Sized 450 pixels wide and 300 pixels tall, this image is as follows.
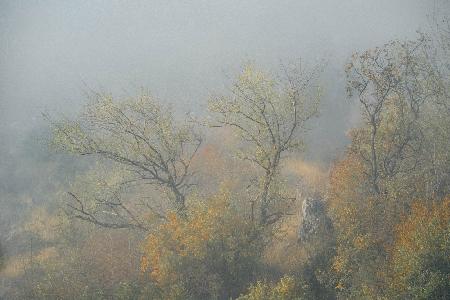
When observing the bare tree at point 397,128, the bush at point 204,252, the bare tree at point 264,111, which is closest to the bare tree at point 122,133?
the bush at point 204,252

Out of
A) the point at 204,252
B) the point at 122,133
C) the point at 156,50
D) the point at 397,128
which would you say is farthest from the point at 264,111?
the point at 156,50

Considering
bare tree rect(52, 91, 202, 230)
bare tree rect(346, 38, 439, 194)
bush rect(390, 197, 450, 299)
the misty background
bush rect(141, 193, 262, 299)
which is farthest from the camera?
the misty background

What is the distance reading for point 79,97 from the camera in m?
71.9

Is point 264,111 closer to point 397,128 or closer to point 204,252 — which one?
point 204,252

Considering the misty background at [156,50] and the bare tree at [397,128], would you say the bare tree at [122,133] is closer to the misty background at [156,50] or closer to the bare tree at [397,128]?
the bare tree at [397,128]

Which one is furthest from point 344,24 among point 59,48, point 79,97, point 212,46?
point 59,48

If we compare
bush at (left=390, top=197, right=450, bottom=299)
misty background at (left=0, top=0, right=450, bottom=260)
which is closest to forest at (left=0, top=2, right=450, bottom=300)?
bush at (left=390, top=197, right=450, bottom=299)

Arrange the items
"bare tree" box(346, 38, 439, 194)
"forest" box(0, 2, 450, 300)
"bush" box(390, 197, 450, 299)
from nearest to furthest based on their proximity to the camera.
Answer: "bush" box(390, 197, 450, 299), "forest" box(0, 2, 450, 300), "bare tree" box(346, 38, 439, 194)

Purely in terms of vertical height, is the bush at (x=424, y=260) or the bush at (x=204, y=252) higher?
the bush at (x=204, y=252)

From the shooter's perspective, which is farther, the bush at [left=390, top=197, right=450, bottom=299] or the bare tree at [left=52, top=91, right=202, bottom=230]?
the bare tree at [left=52, top=91, right=202, bottom=230]

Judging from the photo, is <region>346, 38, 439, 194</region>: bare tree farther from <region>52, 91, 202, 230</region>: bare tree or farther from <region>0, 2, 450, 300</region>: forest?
<region>52, 91, 202, 230</region>: bare tree

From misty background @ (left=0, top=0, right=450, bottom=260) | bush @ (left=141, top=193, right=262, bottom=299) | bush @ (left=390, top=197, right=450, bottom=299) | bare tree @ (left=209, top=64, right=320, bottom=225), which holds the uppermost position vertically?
misty background @ (left=0, top=0, right=450, bottom=260)

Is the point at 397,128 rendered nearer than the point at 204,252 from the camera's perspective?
No

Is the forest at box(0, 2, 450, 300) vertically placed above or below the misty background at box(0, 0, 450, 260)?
below
